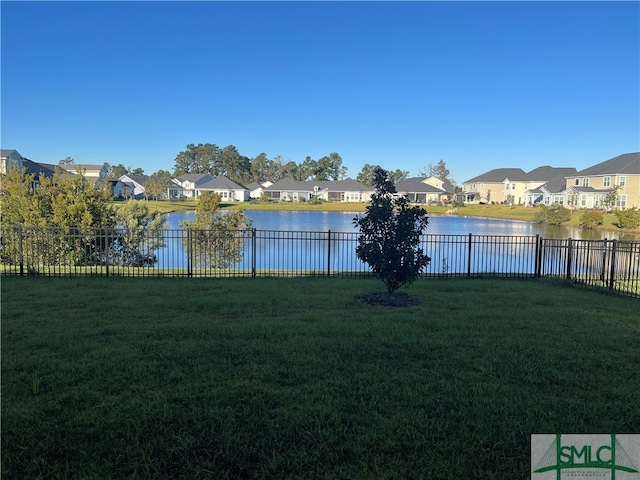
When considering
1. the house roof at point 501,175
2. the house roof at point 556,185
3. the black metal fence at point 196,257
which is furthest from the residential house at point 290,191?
Result: the black metal fence at point 196,257

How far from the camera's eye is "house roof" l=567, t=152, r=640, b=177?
56188 millimetres

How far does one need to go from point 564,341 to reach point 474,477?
364 cm

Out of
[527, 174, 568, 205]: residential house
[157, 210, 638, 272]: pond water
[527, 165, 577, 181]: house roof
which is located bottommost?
[157, 210, 638, 272]: pond water

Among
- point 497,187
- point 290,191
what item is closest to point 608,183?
point 497,187

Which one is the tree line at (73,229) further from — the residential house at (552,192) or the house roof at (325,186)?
the house roof at (325,186)

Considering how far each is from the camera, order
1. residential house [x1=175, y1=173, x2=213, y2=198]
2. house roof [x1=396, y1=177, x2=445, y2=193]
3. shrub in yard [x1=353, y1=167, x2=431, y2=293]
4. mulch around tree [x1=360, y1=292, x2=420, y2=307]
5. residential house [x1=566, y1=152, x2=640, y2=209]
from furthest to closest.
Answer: residential house [x1=175, y1=173, x2=213, y2=198]
house roof [x1=396, y1=177, x2=445, y2=193]
residential house [x1=566, y1=152, x2=640, y2=209]
shrub in yard [x1=353, y1=167, x2=431, y2=293]
mulch around tree [x1=360, y1=292, x2=420, y2=307]

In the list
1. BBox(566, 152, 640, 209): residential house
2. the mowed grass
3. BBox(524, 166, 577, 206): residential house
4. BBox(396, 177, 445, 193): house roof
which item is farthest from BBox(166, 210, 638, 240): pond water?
BBox(396, 177, 445, 193): house roof

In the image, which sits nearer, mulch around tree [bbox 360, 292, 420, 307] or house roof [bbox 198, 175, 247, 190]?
mulch around tree [bbox 360, 292, 420, 307]

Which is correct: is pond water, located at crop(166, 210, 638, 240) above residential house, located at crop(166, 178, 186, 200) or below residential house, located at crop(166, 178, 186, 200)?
below

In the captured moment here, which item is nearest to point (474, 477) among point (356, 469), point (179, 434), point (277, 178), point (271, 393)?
point (356, 469)

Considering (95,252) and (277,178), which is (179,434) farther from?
(277,178)

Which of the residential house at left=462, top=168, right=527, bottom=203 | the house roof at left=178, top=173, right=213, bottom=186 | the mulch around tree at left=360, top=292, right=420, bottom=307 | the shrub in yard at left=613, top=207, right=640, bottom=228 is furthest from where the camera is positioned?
the house roof at left=178, top=173, right=213, bottom=186

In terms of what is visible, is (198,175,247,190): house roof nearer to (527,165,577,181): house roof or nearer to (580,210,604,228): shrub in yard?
(527,165,577,181): house roof

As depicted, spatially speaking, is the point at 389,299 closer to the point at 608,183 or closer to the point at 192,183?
the point at 608,183
